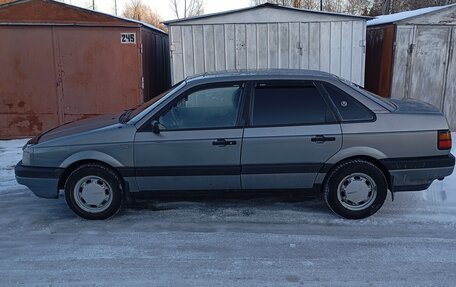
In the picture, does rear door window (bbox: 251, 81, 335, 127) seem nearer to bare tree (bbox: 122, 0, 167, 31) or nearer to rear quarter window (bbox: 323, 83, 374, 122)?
rear quarter window (bbox: 323, 83, 374, 122)

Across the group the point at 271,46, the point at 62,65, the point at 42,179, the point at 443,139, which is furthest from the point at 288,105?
the point at 62,65

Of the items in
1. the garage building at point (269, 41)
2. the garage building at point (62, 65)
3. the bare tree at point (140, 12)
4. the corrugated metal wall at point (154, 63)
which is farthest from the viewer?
the bare tree at point (140, 12)

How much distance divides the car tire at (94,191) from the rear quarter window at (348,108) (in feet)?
7.89

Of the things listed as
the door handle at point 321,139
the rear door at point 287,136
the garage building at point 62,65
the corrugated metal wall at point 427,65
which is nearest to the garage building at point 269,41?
the corrugated metal wall at point 427,65

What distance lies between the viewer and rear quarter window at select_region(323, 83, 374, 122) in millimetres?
4547

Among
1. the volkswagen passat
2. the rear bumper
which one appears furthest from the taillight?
the rear bumper

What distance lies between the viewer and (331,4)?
34969mm

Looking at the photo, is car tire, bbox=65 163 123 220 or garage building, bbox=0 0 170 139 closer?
car tire, bbox=65 163 123 220

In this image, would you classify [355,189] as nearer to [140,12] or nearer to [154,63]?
[154,63]

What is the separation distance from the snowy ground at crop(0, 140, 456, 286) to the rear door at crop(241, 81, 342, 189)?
0.49m

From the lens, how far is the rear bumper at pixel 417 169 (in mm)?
4531

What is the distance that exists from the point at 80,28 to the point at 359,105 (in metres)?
6.01

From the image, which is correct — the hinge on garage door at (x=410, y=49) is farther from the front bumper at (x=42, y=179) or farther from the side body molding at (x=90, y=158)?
the front bumper at (x=42, y=179)

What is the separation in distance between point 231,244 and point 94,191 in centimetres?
160
